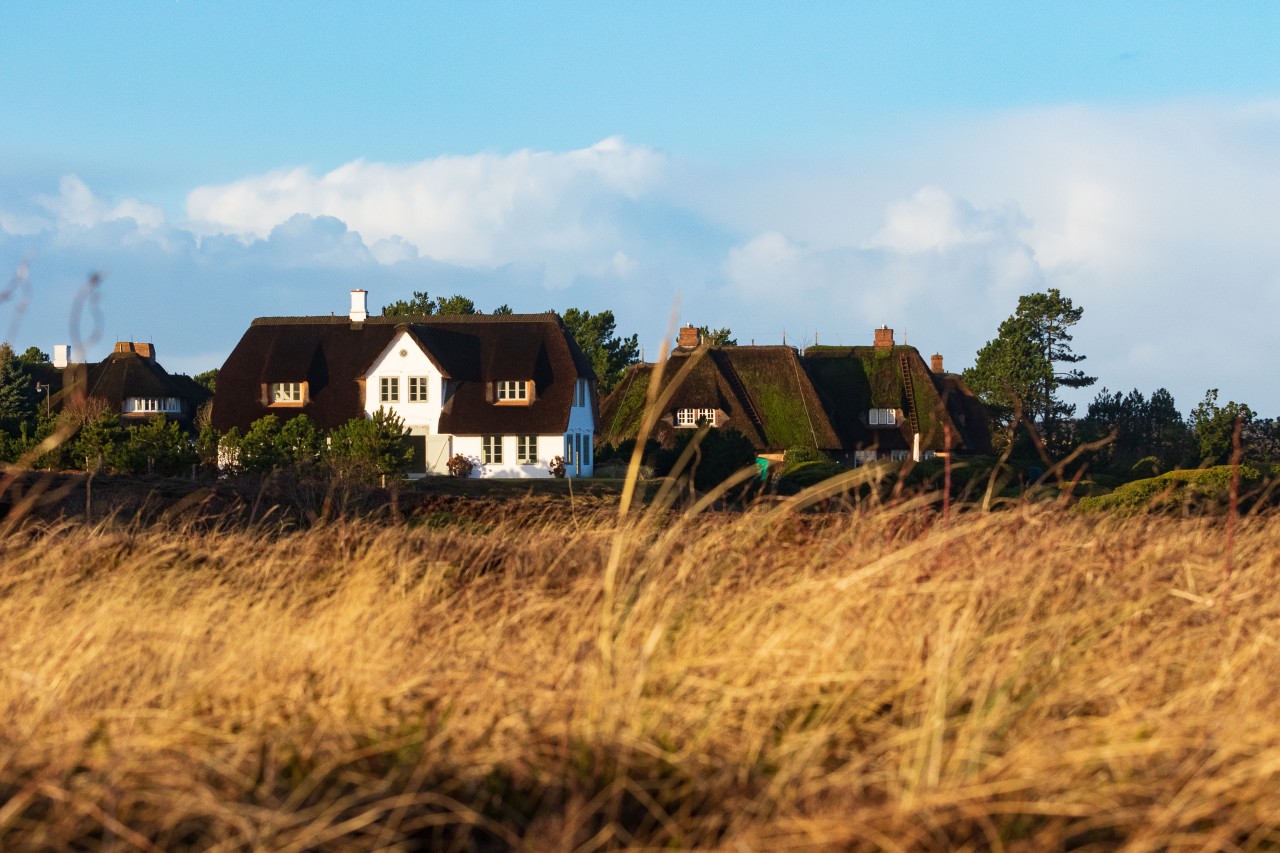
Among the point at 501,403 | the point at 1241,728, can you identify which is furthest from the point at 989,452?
the point at 1241,728

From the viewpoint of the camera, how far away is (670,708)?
13.8ft

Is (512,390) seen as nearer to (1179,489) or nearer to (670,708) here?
(1179,489)

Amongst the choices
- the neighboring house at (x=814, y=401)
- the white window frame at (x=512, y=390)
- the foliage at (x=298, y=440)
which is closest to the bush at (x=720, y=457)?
the foliage at (x=298, y=440)

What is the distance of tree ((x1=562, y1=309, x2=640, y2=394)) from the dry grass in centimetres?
5281

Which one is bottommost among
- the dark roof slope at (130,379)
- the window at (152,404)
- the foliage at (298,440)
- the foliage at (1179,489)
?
the foliage at (1179,489)

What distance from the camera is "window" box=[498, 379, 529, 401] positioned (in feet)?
134

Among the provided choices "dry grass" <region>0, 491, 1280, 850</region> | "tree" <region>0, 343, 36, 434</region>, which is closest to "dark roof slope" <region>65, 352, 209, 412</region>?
"tree" <region>0, 343, 36, 434</region>

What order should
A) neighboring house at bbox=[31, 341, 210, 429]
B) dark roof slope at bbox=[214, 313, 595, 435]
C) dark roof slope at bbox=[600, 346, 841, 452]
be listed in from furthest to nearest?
neighboring house at bbox=[31, 341, 210, 429] → dark roof slope at bbox=[600, 346, 841, 452] → dark roof slope at bbox=[214, 313, 595, 435]

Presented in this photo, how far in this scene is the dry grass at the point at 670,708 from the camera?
3502 mm

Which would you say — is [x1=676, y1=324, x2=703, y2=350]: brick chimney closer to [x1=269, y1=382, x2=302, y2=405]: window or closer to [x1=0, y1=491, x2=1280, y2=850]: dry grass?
[x1=269, y1=382, x2=302, y2=405]: window

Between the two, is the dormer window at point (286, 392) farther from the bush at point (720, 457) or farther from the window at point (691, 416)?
the bush at point (720, 457)

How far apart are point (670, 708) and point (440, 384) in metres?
37.1

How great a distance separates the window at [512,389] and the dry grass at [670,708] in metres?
34.2

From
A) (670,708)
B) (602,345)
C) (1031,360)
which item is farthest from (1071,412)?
(670,708)
